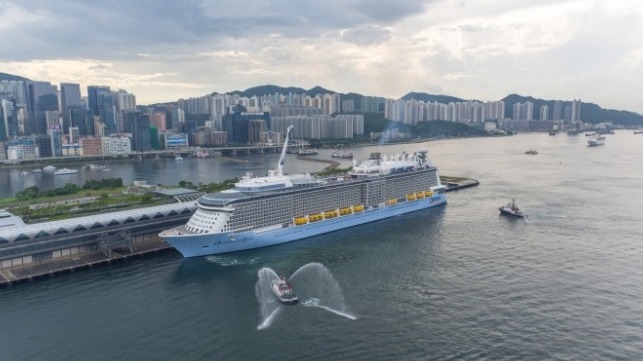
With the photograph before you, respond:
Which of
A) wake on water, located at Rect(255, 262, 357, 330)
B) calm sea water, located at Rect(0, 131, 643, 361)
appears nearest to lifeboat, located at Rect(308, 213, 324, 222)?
calm sea water, located at Rect(0, 131, 643, 361)

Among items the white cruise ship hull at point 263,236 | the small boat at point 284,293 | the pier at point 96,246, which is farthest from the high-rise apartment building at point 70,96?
the small boat at point 284,293

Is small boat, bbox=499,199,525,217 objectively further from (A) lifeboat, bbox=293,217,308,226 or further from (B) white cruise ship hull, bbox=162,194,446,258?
(A) lifeboat, bbox=293,217,308,226

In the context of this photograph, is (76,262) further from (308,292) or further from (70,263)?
(308,292)

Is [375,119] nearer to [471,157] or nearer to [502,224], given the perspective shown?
[471,157]

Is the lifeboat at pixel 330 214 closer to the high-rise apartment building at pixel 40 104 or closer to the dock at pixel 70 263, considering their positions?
the dock at pixel 70 263

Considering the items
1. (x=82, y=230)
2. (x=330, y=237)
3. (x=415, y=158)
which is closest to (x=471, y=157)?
(x=415, y=158)
